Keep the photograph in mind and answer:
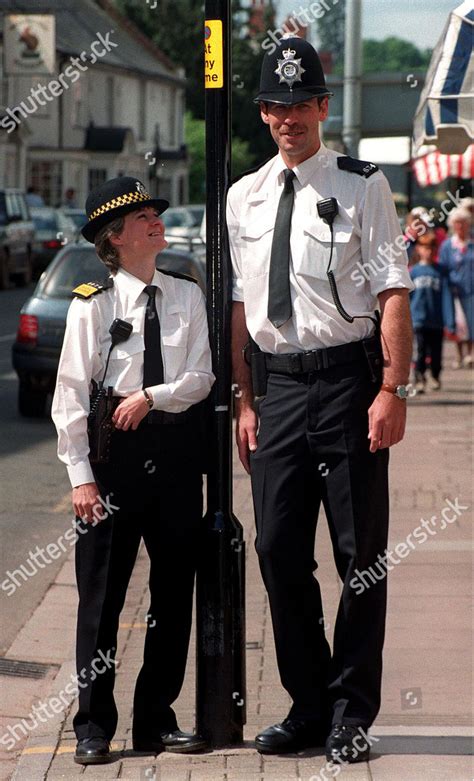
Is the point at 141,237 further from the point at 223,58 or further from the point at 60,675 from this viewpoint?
the point at 60,675

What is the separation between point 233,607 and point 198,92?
257 ft

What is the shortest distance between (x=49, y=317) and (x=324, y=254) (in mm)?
9736

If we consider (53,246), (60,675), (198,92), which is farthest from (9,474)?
(198,92)

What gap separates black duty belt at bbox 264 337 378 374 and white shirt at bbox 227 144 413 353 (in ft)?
0.08

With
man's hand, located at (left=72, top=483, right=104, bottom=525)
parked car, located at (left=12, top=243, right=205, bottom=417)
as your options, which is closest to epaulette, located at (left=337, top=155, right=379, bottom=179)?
man's hand, located at (left=72, top=483, right=104, bottom=525)

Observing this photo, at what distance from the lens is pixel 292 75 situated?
4.51m

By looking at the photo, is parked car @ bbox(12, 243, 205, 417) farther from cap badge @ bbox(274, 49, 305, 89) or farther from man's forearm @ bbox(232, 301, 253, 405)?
cap badge @ bbox(274, 49, 305, 89)

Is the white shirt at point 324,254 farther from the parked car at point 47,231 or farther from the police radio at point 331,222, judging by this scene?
A: the parked car at point 47,231

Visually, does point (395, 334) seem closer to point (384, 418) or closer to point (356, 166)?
point (384, 418)

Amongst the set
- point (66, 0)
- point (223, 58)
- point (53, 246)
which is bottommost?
point (53, 246)

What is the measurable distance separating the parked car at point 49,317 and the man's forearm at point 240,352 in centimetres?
900

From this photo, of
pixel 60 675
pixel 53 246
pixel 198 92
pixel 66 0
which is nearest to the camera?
pixel 60 675

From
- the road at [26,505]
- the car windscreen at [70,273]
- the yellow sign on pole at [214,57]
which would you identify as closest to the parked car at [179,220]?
the road at [26,505]

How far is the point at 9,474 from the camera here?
1138 cm
